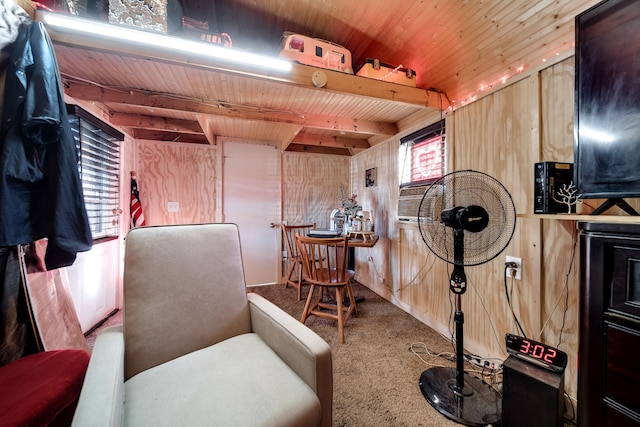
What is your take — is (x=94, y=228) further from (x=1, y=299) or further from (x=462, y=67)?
(x=462, y=67)

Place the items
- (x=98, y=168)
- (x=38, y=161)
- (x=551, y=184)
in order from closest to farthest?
(x=38, y=161)
(x=551, y=184)
(x=98, y=168)

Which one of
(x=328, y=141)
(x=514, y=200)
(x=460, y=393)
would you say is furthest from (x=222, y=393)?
(x=328, y=141)

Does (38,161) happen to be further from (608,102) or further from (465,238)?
(608,102)

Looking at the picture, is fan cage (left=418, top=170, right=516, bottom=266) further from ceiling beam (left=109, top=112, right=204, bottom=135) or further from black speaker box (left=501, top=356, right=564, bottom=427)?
ceiling beam (left=109, top=112, right=204, bottom=135)

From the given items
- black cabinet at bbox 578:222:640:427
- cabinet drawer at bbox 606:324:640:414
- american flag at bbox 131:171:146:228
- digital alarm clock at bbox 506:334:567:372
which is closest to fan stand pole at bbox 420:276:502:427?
digital alarm clock at bbox 506:334:567:372

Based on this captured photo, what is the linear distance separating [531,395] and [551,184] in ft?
3.42

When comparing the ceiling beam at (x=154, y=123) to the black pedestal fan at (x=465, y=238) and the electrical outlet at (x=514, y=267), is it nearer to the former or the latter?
the black pedestal fan at (x=465, y=238)

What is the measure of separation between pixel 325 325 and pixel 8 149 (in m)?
2.39

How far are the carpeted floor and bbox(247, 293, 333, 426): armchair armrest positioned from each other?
1.90 ft

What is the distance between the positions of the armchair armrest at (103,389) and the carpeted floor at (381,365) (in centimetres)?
108

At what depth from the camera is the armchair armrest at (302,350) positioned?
0.90 metres

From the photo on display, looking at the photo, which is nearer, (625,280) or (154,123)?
(625,280)

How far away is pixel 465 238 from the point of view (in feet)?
4.72

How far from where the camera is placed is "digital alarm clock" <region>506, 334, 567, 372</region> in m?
1.08
